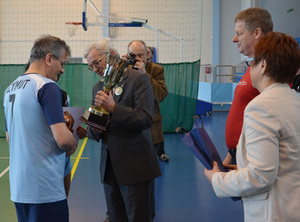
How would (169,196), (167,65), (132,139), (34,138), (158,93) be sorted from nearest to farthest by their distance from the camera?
(34,138) < (132,139) < (158,93) < (169,196) < (167,65)

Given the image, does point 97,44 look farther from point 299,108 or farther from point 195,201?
point 195,201

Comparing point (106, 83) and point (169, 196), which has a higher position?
point (106, 83)

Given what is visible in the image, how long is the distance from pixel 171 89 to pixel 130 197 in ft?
21.6

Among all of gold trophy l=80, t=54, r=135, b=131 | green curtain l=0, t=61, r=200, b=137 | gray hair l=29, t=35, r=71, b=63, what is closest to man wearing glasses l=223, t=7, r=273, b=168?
gold trophy l=80, t=54, r=135, b=131

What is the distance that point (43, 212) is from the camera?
2.03 m

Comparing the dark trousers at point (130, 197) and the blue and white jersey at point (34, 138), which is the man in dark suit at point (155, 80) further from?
the blue and white jersey at point (34, 138)

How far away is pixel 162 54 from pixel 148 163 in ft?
45.4

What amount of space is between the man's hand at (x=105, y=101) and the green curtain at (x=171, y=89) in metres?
6.51

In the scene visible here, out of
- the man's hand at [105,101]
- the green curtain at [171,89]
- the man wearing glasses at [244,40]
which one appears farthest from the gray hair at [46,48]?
the green curtain at [171,89]

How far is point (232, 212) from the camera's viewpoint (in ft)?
12.8

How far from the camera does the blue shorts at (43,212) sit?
6.64ft

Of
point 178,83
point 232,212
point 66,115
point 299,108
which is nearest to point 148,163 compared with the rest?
point 66,115

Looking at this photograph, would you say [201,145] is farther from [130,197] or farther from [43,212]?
[130,197]

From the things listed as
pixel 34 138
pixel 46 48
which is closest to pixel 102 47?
pixel 46 48
